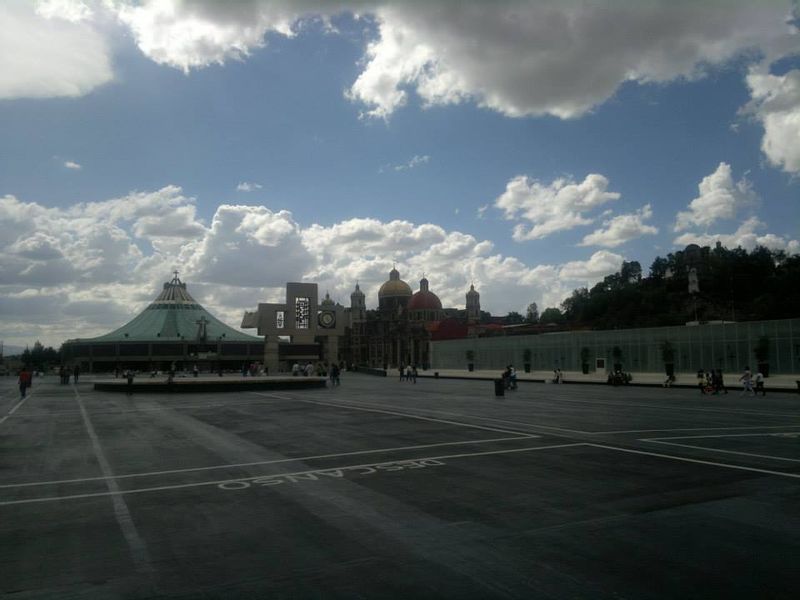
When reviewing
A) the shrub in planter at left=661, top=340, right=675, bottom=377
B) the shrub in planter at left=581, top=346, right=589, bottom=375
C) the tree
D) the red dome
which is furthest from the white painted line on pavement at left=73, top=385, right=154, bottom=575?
the tree

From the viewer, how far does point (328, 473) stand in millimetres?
11617

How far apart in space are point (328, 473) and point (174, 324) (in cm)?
13370

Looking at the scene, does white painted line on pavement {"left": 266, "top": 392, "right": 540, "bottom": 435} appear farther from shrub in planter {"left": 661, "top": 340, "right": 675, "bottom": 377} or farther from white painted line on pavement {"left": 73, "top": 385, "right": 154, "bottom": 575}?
shrub in planter {"left": 661, "top": 340, "right": 675, "bottom": 377}

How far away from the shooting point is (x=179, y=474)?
11.8 m

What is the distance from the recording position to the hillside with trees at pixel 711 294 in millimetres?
93250

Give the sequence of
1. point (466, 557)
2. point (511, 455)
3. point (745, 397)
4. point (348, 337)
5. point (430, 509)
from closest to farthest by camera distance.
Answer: point (466, 557) < point (430, 509) < point (511, 455) < point (745, 397) < point (348, 337)

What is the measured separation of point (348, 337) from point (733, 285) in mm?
88345

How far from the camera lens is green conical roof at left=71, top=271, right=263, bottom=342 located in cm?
13400

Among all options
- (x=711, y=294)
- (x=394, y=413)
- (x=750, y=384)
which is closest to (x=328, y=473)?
(x=394, y=413)

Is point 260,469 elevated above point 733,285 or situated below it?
below

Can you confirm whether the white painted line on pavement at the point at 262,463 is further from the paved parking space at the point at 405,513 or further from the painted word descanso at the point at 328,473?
the painted word descanso at the point at 328,473

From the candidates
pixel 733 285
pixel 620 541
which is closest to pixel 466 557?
pixel 620 541

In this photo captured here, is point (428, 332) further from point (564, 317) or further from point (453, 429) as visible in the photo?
point (453, 429)

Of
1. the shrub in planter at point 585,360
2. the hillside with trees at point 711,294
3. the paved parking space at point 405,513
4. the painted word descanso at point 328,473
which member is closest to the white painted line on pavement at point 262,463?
the paved parking space at point 405,513
